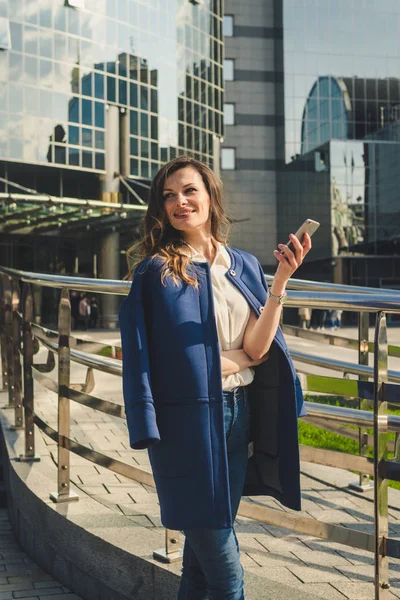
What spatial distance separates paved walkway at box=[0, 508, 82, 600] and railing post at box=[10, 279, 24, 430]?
1194 mm

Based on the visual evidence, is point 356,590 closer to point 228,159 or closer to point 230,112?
point 228,159

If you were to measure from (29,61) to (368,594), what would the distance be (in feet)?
113

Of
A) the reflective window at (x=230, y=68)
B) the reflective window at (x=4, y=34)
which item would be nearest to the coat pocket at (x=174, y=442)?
the reflective window at (x=4, y=34)

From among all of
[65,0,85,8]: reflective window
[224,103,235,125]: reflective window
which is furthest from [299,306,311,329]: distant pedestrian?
[224,103,235,125]: reflective window

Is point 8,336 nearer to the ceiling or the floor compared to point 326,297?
nearer to the floor

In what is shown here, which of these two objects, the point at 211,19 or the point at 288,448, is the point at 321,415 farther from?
the point at 211,19

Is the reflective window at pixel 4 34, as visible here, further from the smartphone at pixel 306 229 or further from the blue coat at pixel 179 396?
the smartphone at pixel 306 229

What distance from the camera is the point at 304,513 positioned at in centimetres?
429

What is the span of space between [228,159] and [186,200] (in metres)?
51.8

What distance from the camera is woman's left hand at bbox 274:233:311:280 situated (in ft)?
8.00

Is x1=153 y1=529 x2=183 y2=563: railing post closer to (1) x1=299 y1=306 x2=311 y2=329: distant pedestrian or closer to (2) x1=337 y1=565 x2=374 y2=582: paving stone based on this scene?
(2) x1=337 y1=565 x2=374 y2=582: paving stone

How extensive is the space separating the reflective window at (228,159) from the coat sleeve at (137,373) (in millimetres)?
51515

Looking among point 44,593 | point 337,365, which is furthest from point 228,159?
point 44,593

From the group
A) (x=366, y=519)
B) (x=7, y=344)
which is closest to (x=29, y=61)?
(x=7, y=344)
